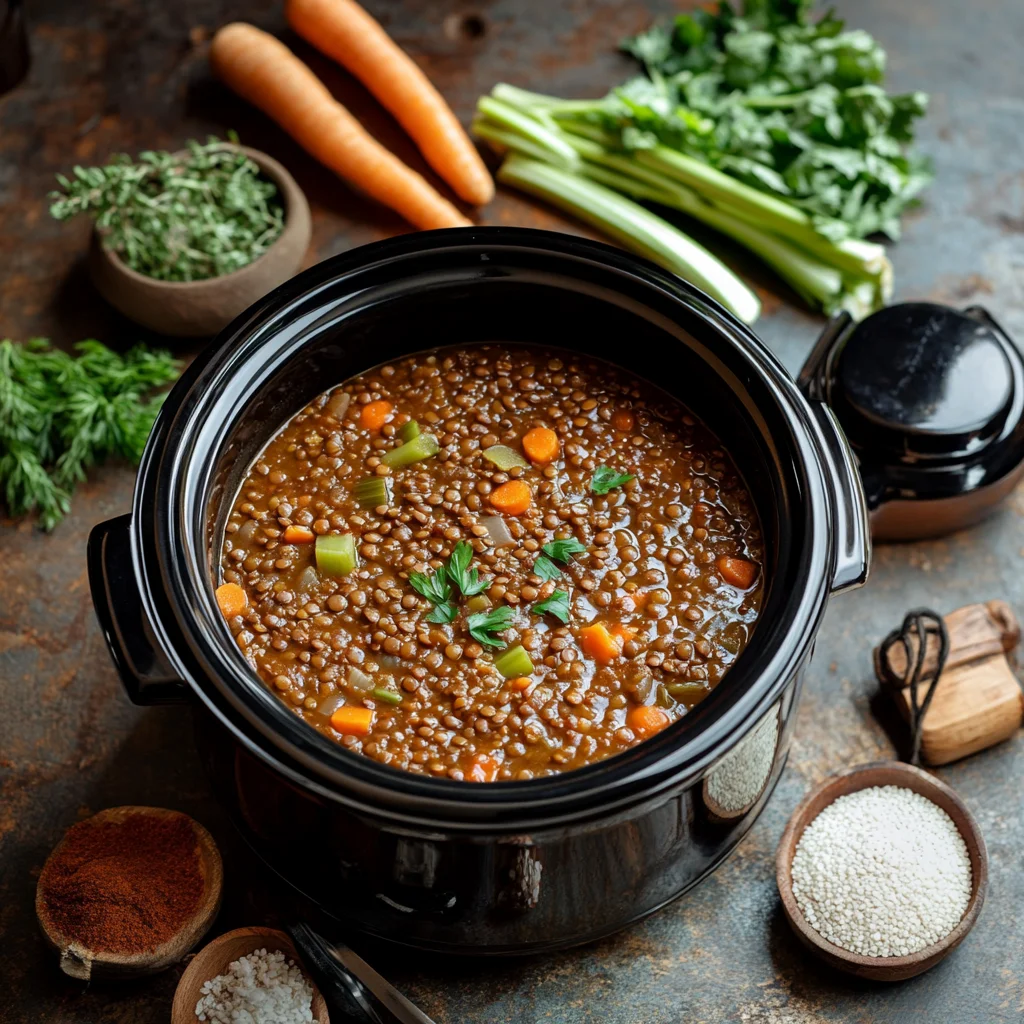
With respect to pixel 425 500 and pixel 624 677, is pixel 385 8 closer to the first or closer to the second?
pixel 425 500

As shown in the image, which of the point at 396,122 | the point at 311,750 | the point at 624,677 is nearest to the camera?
the point at 311,750

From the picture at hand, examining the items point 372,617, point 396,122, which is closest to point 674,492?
point 372,617

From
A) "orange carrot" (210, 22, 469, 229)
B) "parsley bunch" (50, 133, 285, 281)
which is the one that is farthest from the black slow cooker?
"orange carrot" (210, 22, 469, 229)

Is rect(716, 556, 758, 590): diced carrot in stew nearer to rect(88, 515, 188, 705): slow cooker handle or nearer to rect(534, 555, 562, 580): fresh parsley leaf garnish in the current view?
rect(534, 555, 562, 580): fresh parsley leaf garnish

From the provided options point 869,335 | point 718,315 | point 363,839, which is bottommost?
point 363,839

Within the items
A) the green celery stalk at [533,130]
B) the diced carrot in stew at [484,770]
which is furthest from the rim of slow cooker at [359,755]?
the green celery stalk at [533,130]

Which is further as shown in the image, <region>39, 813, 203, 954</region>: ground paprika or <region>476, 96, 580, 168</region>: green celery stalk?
<region>476, 96, 580, 168</region>: green celery stalk

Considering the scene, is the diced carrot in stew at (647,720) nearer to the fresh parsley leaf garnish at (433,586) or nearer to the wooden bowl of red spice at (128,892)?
the fresh parsley leaf garnish at (433,586)

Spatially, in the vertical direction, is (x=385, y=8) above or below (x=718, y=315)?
below
